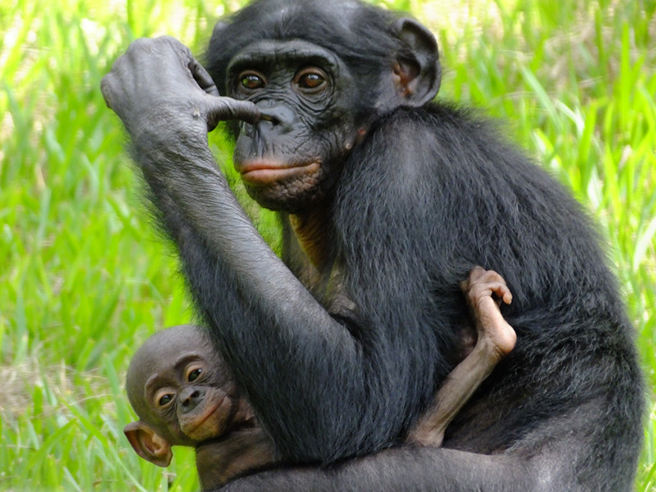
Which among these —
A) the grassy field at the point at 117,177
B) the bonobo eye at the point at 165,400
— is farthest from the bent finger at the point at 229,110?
the bonobo eye at the point at 165,400

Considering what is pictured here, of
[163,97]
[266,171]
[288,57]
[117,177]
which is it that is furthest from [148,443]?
[117,177]

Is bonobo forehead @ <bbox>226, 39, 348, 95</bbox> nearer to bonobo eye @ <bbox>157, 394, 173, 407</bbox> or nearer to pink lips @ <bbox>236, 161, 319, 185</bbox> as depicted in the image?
pink lips @ <bbox>236, 161, 319, 185</bbox>

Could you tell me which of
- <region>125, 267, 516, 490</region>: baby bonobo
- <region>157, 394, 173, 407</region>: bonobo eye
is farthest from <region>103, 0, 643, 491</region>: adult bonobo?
<region>157, 394, 173, 407</region>: bonobo eye

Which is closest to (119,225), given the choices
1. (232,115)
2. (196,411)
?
(196,411)

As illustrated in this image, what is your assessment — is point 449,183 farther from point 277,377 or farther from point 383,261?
point 277,377

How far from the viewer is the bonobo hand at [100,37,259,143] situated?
4.35m

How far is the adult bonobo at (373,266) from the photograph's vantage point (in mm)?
4352

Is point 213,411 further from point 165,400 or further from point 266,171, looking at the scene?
point 266,171

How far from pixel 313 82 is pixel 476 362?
1363 millimetres

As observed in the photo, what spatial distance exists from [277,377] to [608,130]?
435cm

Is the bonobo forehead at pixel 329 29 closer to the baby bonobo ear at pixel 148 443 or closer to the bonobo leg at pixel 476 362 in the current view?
the bonobo leg at pixel 476 362

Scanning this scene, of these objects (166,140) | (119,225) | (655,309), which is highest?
(166,140)

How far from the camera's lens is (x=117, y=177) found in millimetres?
8289

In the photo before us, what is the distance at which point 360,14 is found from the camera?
507 centimetres
